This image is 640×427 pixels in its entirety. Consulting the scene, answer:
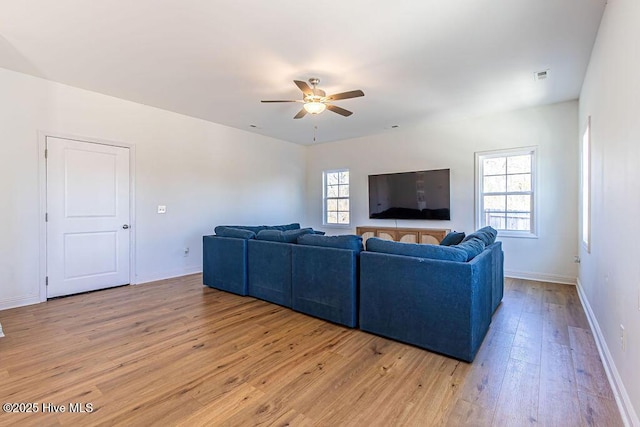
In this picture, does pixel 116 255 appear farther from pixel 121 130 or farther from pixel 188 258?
pixel 121 130

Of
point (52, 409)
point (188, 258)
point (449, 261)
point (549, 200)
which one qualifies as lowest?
point (52, 409)

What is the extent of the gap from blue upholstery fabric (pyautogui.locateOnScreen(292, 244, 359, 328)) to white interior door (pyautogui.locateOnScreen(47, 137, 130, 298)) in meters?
2.90

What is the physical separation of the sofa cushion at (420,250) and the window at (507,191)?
326cm

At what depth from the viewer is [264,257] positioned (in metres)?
3.72

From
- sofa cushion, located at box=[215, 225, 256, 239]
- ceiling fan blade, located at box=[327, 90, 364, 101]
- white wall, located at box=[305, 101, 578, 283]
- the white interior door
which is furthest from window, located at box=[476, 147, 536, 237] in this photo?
the white interior door

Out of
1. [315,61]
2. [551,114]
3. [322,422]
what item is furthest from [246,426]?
[551,114]

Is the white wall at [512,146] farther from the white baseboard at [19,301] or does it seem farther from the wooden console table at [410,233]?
the white baseboard at [19,301]

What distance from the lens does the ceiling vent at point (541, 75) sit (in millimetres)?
3508

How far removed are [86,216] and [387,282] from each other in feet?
13.5

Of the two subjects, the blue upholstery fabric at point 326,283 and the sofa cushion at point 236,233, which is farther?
the sofa cushion at point 236,233

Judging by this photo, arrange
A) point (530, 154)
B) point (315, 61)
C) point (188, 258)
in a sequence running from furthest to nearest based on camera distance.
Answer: point (188, 258) < point (530, 154) < point (315, 61)

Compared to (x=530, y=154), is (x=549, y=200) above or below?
below

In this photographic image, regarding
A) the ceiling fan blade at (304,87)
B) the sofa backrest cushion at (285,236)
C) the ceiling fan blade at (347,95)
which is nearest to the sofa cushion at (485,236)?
the sofa backrest cushion at (285,236)

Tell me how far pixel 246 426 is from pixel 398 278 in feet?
5.08
